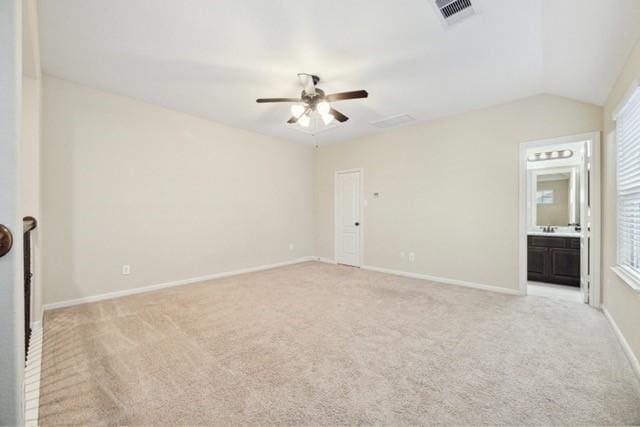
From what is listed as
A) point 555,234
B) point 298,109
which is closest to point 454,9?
point 298,109

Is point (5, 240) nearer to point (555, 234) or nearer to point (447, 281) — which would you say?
point (447, 281)

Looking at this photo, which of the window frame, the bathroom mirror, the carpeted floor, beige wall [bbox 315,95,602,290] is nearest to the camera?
the carpeted floor

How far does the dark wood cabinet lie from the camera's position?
13.9 feet

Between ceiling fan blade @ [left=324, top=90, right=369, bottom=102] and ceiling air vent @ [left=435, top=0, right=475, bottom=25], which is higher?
ceiling air vent @ [left=435, top=0, right=475, bottom=25]

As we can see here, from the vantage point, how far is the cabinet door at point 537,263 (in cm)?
450

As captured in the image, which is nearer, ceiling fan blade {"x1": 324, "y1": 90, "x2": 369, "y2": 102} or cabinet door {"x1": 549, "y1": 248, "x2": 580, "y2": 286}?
ceiling fan blade {"x1": 324, "y1": 90, "x2": 369, "y2": 102}

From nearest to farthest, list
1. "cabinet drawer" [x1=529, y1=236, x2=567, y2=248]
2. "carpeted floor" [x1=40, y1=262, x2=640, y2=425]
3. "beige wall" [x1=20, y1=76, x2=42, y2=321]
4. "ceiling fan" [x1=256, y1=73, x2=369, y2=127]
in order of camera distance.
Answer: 1. "carpeted floor" [x1=40, y1=262, x2=640, y2=425]
2. "beige wall" [x1=20, y1=76, x2=42, y2=321]
3. "ceiling fan" [x1=256, y1=73, x2=369, y2=127]
4. "cabinet drawer" [x1=529, y1=236, x2=567, y2=248]

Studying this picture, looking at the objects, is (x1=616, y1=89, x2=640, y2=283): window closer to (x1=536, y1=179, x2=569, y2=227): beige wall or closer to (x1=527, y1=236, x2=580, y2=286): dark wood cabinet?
(x1=527, y1=236, x2=580, y2=286): dark wood cabinet

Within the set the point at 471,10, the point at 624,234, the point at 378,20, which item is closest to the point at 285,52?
the point at 378,20

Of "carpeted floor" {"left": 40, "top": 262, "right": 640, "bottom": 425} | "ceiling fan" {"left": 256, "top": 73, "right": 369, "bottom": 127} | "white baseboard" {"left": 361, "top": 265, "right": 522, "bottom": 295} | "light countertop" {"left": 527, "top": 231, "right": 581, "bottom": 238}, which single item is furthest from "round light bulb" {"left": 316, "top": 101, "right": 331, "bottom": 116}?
"light countertop" {"left": 527, "top": 231, "right": 581, "bottom": 238}

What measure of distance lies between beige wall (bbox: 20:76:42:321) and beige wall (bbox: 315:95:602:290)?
460 cm

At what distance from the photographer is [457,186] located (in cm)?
437

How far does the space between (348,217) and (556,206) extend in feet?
12.2

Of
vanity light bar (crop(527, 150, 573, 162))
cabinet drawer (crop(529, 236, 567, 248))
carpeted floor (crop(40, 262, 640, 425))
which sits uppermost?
vanity light bar (crop(527, 150, 573, 162))
